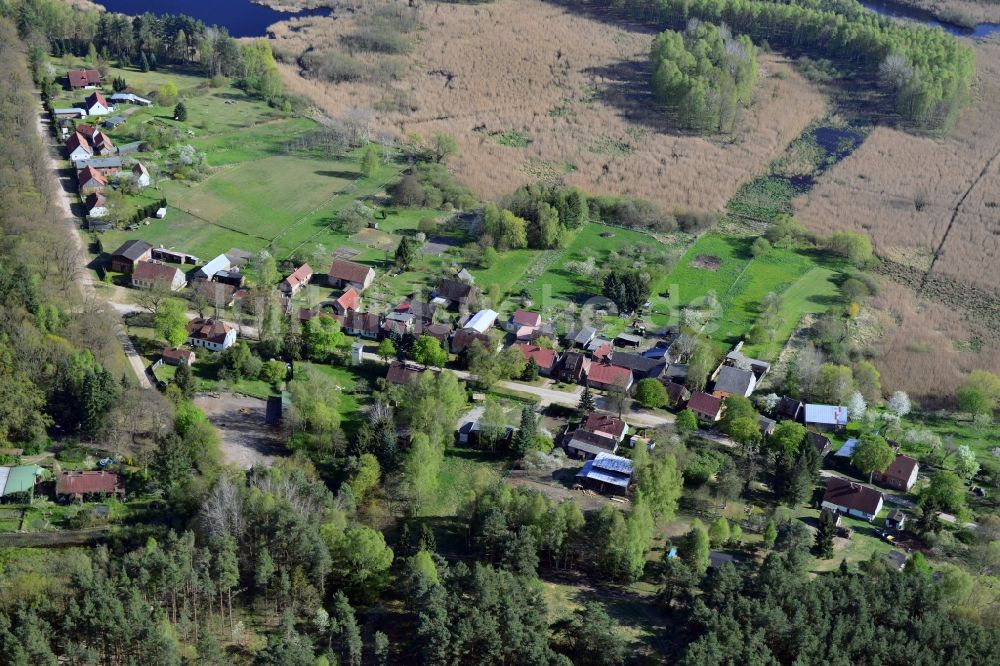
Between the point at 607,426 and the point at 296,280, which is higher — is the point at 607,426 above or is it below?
below

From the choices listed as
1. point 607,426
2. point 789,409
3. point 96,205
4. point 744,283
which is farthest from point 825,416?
point 96,205

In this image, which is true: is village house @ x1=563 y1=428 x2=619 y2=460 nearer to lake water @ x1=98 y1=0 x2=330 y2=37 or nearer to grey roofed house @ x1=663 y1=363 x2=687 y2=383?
grey roofed house @ x1=663 y1=363 x2=687 y2=383

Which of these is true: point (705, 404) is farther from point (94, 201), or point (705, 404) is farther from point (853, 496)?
point (94, 201)

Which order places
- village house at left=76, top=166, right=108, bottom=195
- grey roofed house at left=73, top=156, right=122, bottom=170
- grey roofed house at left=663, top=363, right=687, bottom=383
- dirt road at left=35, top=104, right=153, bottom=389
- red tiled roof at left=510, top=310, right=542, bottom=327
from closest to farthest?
dirt road at left=35, top=104, right=153, bottom=389
grey roofed house at left=663, top=363, right=687, bottom=383
red tiled roof at left=510, top=310, right=542, bottom=327
village house at left=76, top=166, right=108, bottom=195
grey roofed house at left=73, top=156, right=122, bottom=170

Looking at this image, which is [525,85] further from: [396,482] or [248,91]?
[396,482]

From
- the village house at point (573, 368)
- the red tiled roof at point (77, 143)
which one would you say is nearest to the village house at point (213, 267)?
the red tiled roof at point (77, 143)

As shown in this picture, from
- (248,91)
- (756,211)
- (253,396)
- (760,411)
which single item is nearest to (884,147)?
(756,211)

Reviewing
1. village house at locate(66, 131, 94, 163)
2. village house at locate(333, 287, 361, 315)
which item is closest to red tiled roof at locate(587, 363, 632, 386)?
village house at locate(333, 287, 361, 315)

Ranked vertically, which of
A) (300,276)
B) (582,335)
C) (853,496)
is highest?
(582,335)
